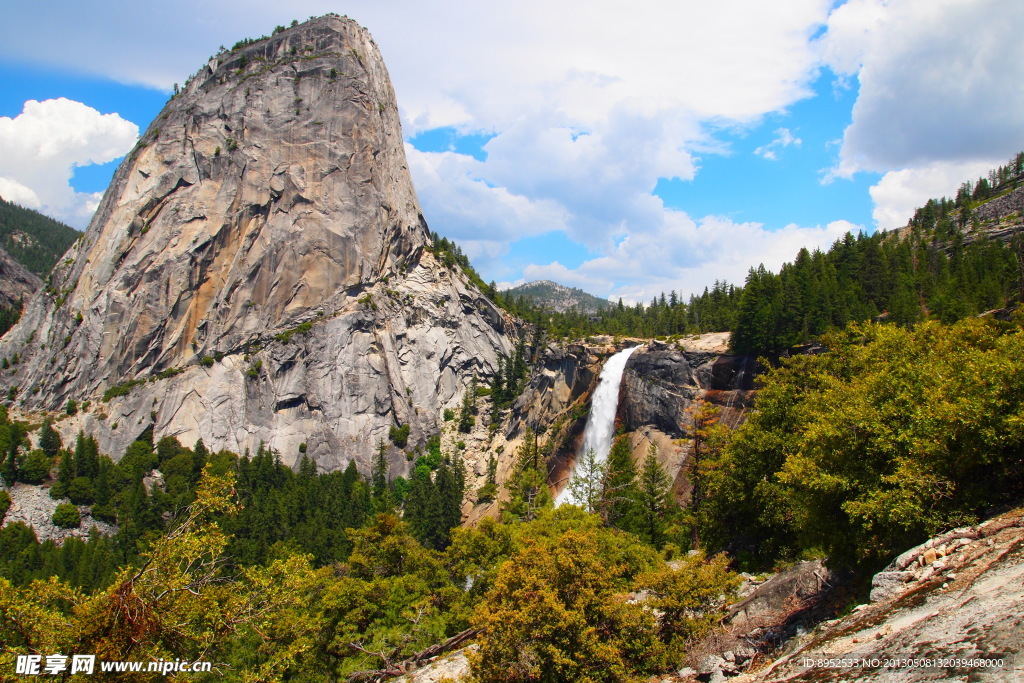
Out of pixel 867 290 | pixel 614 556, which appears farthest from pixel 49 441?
pixel 867 290

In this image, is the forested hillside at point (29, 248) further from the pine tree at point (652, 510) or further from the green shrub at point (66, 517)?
the pine tree at point (652, 510)

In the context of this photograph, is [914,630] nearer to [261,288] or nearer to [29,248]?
[261,288]

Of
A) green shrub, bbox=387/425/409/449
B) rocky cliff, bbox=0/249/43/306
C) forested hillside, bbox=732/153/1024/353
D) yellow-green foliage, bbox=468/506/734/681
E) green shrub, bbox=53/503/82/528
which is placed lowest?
green shrub, bbox=53/503/82/528

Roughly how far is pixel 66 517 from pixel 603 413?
238 feet

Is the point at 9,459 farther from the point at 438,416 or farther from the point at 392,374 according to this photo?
the point at 438,416

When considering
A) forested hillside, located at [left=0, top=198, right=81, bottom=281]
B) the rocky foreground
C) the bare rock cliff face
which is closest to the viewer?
the rocky foreground

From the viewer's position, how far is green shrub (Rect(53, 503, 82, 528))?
70.2 metres

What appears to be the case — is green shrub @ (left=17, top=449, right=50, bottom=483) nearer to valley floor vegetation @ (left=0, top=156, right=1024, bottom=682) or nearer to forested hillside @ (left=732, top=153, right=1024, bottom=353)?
valley floor vegetation @ (left=0, top=156, right=1024, bottom=682)

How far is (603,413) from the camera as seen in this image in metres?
73.9

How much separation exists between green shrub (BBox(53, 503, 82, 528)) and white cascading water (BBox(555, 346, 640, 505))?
63905 millimetres

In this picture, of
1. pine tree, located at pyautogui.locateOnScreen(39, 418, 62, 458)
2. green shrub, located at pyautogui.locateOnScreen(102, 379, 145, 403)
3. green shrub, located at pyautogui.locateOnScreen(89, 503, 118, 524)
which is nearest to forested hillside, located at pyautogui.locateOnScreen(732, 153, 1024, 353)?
green shrub, located at pyautogui.locateOnScreen(89, 503, 118, 524)

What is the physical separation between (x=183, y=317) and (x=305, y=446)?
102 feet

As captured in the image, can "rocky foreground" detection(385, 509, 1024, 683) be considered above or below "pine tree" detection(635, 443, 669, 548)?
above

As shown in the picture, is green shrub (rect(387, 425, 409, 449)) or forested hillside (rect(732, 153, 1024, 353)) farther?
green shrub (rect(387, 425, 409, 449))
